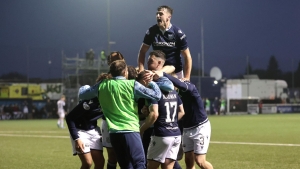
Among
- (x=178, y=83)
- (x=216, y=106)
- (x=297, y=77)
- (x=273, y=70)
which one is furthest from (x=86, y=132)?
(x=273, y=70)

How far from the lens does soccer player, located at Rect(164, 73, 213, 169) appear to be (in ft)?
30.7

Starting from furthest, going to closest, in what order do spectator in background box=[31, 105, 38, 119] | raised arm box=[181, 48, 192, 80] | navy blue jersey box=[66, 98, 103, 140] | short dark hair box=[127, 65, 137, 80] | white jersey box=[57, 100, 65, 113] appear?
spectator in background box=[31, 105, 38, 119], white jersey box=[57, 100, 65, 113], raised arm box=[181, 48, 192, 80], navy blue jersey box=[66, 98, 103, 140], short dark hair box=[127, 65, 137, 80]

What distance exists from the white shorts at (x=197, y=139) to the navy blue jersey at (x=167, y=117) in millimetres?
801

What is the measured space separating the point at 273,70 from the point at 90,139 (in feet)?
254

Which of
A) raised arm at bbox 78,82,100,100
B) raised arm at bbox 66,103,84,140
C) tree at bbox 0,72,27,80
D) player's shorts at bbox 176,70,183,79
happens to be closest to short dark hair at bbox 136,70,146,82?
raised arm at bbox 78,82,100,100

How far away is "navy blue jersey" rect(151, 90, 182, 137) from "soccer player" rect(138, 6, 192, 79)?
103 cm

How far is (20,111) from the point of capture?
176 feet

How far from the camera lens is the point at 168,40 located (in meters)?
9.52

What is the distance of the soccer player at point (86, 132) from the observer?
881cm

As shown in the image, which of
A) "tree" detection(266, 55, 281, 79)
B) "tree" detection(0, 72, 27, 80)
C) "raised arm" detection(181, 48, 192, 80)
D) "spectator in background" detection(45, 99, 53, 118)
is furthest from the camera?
"tree" detection(266, 55, 281, 79)

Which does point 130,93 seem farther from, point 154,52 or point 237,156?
point 237,156

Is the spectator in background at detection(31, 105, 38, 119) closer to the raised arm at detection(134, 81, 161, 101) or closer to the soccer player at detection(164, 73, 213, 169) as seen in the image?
the soccer player at detection(164, 73, 213, 169)

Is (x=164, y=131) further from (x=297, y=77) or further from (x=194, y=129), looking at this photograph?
(x=297, y=77)

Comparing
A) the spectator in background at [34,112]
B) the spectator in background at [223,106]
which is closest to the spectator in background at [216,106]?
the spectator in background at [223,106]
